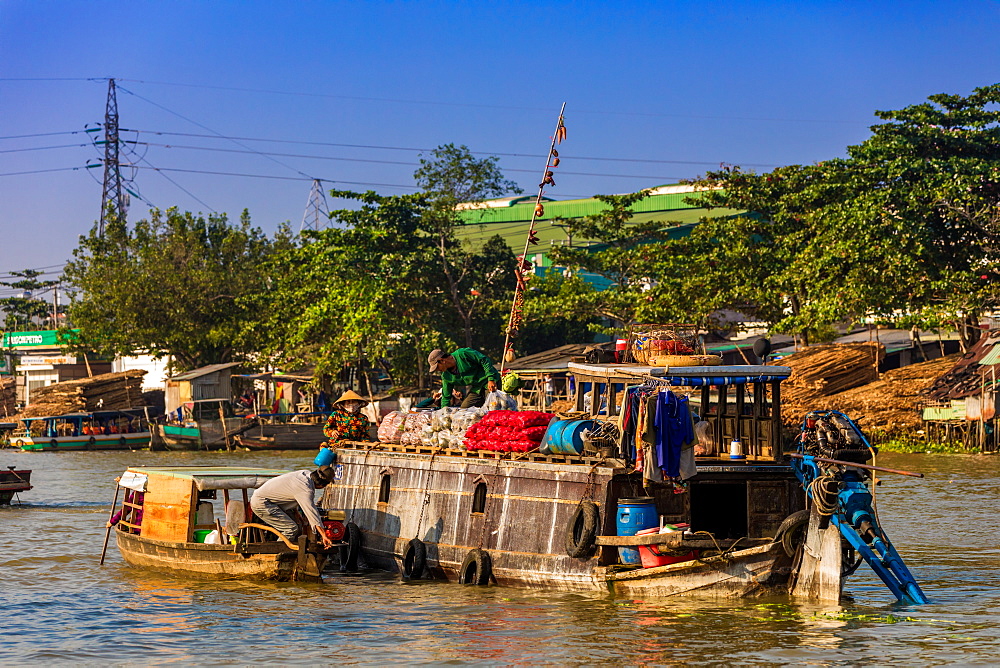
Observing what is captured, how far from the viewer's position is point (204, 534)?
16.0m

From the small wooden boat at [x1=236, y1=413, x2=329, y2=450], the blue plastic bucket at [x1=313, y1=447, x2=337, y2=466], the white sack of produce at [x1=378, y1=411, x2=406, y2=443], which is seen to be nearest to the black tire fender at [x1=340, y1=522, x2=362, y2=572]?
Result: the white sack of produce at [x1=378, y1=411, x2=406, y2=443]

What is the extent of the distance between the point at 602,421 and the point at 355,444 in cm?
559

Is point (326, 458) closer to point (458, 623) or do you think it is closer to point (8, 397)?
point (458, 623)

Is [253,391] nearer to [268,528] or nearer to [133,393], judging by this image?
[133,393]

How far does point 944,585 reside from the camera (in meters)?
14.8

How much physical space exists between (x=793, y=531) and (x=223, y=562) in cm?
715

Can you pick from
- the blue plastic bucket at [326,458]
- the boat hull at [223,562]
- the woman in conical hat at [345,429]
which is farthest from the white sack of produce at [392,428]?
the boat hull at [223,562]

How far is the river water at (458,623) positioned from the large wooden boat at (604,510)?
0.31 metres

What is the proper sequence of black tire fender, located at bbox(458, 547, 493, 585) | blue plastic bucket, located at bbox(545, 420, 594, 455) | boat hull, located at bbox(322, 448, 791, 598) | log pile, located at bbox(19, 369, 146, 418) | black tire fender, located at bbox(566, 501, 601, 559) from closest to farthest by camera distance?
boat hull, located at bbox(322, 448, 791, 598), black tire fender, located at bbox(566, 501, 601, 559), blue plastic bucket, located at bbox(545, 420, 594, 455), black tire fender, located at bbox(458, 547, 493, 585), log pile, located at bbox(19, 369, 146, 418)

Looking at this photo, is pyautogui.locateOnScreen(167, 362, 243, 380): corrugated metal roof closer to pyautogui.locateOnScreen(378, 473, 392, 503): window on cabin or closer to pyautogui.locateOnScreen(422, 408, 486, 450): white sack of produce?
pyautogui.locateOnScreen(378, 473, 392, 503): window on cabin

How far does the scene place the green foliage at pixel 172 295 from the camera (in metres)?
54.0

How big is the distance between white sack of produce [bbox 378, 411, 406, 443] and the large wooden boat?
936mm

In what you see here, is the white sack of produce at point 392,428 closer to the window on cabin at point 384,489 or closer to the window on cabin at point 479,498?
the window on cabin at point 384,489

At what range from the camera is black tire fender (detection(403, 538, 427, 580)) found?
15.4 m
